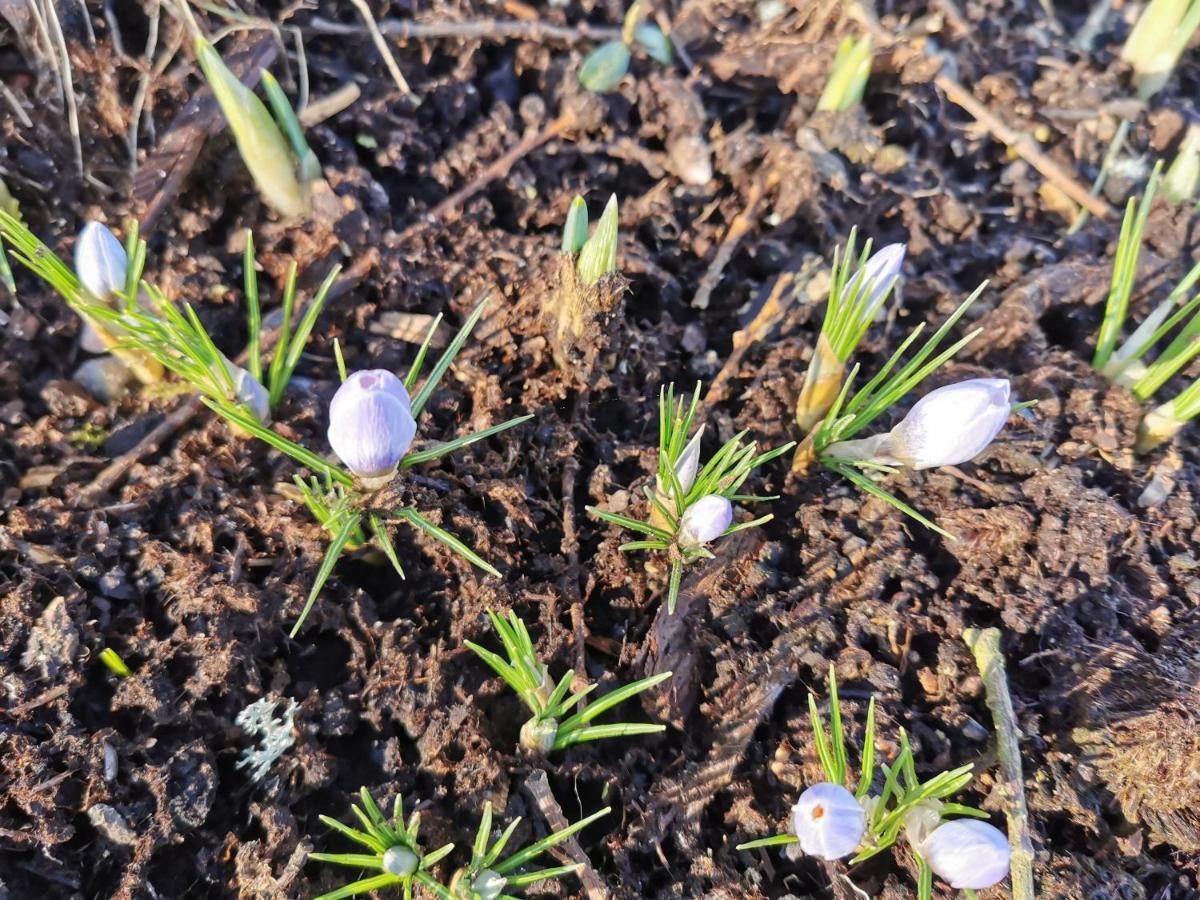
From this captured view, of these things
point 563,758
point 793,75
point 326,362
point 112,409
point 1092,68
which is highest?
point 1092,68

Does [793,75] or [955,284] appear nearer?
[955,284]

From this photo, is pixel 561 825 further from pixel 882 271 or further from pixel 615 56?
pixel 615 56

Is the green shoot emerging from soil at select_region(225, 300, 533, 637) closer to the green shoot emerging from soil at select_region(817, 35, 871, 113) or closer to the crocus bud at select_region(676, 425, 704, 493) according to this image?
the crocus bud at select_region(676, 425, 704, 493)

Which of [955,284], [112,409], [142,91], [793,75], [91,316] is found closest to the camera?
[91,316]

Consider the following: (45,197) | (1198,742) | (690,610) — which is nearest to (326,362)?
(45,197)

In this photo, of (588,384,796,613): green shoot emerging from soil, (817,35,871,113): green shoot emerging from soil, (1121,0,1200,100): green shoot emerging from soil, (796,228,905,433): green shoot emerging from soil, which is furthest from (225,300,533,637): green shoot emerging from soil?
(1121,0,1200,100): green shoot emerging from soil

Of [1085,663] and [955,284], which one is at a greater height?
[955,284]

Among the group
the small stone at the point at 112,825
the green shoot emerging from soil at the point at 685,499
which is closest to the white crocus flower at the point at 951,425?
the green shoot emerging from soil at the point at 685,499

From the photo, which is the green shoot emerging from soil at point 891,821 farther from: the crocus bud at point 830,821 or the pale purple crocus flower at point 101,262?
the pale purple crocus flower at point 101,262

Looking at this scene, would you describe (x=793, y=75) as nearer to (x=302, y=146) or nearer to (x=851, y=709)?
(x=302, y=146)

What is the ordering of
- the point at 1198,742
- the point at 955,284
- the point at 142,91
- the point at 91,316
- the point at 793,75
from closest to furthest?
1. the point at 1198,742
2. the point at 91,316
3. the point at 142,91
4. the point at 955,284
5. the point at 793,75
